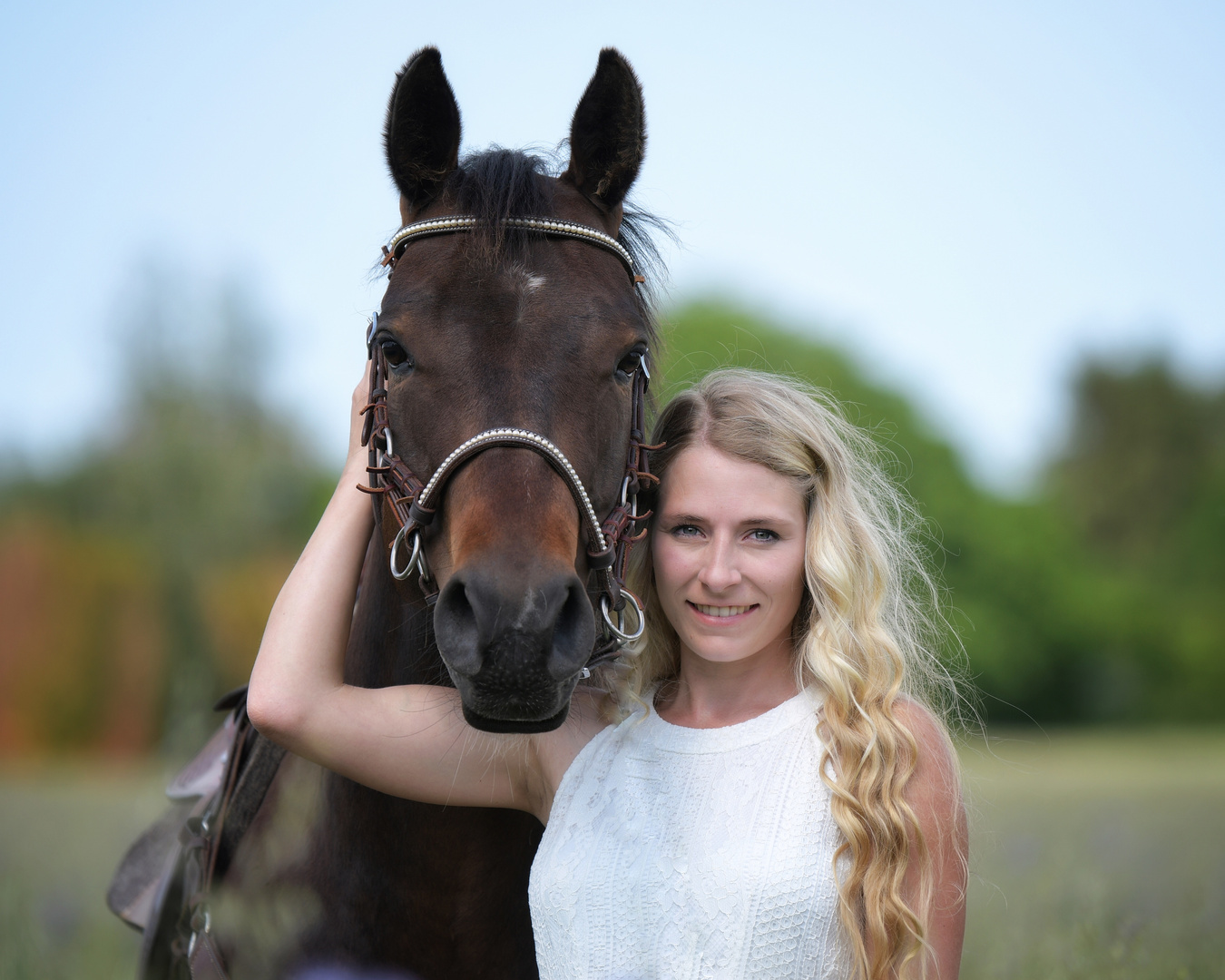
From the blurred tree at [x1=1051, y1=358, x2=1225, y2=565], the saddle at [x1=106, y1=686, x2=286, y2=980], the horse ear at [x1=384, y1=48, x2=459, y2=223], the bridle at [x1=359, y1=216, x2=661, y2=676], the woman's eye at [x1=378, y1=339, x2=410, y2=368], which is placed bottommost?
the blurred tree at [x1=1051, y1=358, x2=1225, y2=565]

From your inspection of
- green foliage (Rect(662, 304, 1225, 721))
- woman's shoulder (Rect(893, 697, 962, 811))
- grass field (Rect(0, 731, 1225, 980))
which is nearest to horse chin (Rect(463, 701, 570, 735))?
woman's shoulder (Rect(893, 697, 962, 811))

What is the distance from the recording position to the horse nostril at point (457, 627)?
1.81 metres

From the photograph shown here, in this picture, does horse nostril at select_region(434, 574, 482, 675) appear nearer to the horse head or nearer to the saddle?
the horse head

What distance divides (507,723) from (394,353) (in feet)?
2.94

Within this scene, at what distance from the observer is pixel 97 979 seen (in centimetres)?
411

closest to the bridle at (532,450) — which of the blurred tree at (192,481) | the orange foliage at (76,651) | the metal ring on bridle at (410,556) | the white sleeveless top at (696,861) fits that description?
the metal ring on bridle at (410,556)

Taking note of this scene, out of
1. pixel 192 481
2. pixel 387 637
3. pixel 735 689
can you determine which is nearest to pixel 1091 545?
pixel 192 481

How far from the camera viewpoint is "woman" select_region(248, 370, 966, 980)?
6.92 feet

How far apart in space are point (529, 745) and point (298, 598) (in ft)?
2.21

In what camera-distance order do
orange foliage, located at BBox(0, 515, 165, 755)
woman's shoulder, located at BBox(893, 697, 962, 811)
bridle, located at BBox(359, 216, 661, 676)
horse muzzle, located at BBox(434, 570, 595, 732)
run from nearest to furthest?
1. horse muzzle, located at BBox(434, 570, 595, 732)
2. bridle, located at BBox(359, 216, 661, 676)
3. woman's shoulder, located at BBox(893, 697, 962, 811)
4. orange foliage, located at BBox(0, 515, 165, 755)

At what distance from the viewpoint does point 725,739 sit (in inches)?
93.2

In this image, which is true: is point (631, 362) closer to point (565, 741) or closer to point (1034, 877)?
point (565, 741)

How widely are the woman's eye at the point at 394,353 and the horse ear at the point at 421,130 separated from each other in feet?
1.40

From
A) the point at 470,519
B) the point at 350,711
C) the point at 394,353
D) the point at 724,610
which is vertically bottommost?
the point at 350,711
